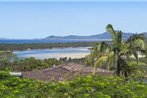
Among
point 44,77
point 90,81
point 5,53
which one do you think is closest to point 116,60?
point 44,77

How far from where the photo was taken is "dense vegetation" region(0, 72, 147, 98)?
14.1m

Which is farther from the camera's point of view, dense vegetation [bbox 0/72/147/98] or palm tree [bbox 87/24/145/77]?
palm tree [bbox 87/24/145/77]

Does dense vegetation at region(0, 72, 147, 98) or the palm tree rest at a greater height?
the palm tree

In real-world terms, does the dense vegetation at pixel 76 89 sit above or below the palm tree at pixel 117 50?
below

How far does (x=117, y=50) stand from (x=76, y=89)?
13.5 metres

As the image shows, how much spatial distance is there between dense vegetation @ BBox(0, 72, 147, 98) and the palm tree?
10.8 metres

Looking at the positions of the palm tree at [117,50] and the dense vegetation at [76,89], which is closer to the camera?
the dense vegetation at [76,89]

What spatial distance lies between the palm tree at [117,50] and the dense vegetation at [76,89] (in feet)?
35.6

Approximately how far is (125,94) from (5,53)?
5147 centimetres

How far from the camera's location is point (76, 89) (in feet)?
48.2

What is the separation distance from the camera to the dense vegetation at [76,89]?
46.4 ft

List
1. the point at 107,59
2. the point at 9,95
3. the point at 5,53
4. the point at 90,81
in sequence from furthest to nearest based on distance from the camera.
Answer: the point at 5,53
the point at 107,59
the point at 90,81
the point at 9,95

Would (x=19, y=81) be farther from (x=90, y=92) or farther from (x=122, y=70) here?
(x=122, y=70)

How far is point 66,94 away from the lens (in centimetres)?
1415
